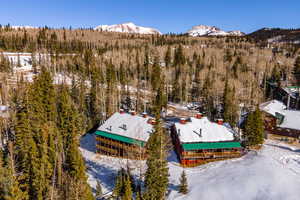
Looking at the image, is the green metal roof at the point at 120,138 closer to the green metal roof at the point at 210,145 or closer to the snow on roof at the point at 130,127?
the snow on roof at the point at 130,127

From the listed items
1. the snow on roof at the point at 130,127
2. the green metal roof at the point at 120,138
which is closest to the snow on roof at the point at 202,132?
the snow on roof at the point at 130,127

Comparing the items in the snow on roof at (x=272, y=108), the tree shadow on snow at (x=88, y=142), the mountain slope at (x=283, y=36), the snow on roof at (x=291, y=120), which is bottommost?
the tree shadow on snow at (x=88, y=142)

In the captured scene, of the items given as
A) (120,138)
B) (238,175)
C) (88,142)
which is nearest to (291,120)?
(238,175)

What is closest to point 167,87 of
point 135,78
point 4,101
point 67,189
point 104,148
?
point 135,78

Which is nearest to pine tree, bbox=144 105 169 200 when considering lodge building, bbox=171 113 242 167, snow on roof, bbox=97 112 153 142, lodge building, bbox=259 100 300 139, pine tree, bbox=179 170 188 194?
pine tree, bbox=179 170 188 194

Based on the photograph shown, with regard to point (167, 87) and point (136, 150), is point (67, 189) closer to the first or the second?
point (136, 150)

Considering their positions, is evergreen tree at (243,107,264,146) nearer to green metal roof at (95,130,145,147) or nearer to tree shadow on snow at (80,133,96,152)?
green metal roof at (95,130,145,147)
